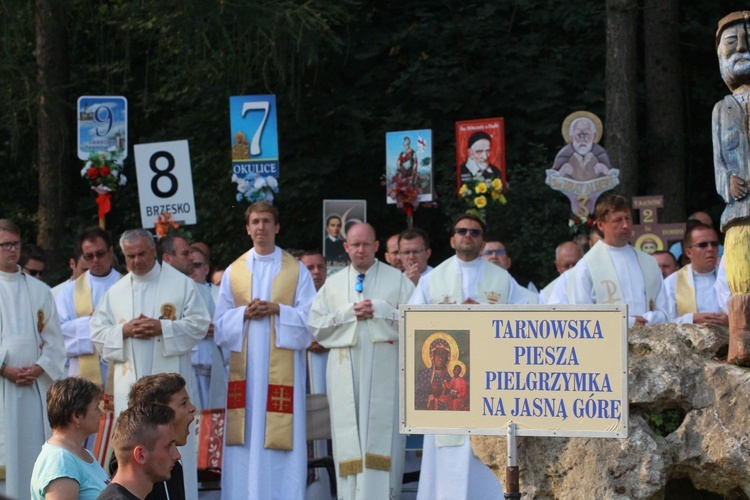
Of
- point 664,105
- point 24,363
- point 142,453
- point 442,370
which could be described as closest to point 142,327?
point 24,363

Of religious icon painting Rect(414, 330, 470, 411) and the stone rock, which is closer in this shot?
religious icon painting Rect(414, 330, 470, 411)

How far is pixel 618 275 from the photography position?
8.60 m

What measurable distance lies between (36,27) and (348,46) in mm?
4306

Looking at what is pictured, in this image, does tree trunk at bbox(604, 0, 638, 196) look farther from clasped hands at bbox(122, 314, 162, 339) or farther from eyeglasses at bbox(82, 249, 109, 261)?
clasped hands at bbox(122, 314, 162, 339)

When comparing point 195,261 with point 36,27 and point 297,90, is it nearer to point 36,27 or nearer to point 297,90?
point 297,90

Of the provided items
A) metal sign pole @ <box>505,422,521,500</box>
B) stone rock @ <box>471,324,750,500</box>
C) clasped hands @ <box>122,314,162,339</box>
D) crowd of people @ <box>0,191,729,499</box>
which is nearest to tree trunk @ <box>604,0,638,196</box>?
crowd of people @ <box>0,191,729,499</box>

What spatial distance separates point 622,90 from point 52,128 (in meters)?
7.64

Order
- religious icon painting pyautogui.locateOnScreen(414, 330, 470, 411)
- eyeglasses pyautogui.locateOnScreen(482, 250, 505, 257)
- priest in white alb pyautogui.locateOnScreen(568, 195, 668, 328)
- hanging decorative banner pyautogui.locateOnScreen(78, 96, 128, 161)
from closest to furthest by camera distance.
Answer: religious icon painting pyautogui.locateOnScreen(414, 330, 470, 411)
priest in white alb pyautogui.locateOnScreen(568, 195, 668, 328)
eyeglasses pyautogui.locateOnScreen(482, 250, 505, 257)
hanging decorative banner pyautogui.locateOnScreen(78, 96, 128, 161)

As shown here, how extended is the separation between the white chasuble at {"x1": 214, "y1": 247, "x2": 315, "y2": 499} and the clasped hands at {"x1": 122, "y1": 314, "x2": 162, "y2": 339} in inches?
23.3

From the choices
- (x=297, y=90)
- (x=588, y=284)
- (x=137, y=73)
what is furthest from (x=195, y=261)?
(x=137, y=73)

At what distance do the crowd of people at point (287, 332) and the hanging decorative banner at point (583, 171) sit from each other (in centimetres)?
264

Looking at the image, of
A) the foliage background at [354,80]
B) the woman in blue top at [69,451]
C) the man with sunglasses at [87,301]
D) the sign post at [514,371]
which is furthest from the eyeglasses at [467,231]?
the foliage background at [354,80]

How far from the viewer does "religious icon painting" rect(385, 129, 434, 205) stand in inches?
496

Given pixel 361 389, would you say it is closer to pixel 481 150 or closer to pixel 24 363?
pixel 24 363
